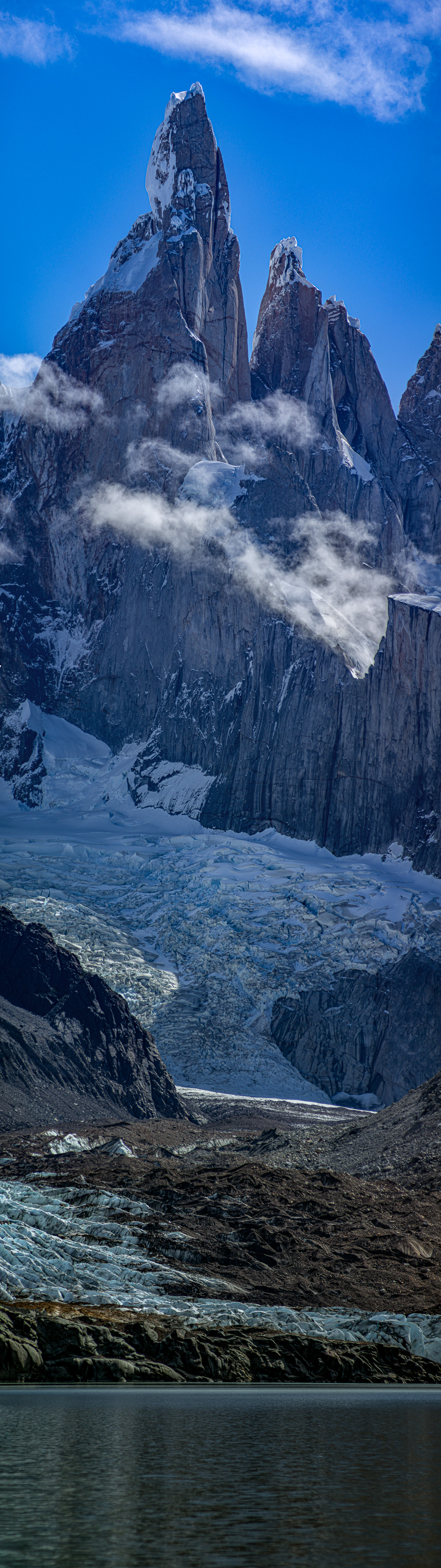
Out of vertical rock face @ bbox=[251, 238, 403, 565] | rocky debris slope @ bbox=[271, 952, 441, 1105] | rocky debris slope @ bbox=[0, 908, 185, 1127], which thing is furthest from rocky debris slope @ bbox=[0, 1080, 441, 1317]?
vertical rock face @ bbox=[251, 238, 403, 565]

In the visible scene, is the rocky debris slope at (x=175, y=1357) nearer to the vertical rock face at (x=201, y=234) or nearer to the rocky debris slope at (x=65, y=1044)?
the rocky debris slope at (x=65, y=1044)

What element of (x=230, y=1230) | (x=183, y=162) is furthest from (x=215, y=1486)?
(x=183, y=162)

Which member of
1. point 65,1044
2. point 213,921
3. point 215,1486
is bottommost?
point 65,1044

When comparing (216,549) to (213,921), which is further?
(216,549)

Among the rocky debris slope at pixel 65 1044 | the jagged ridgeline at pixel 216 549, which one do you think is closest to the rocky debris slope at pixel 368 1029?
the jagged ridgeline at pixel 216 549

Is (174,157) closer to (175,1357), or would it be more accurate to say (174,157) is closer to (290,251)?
(290,251)

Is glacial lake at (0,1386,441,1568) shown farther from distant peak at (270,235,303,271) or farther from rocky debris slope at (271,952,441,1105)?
distant peak at (270,235,303,271)

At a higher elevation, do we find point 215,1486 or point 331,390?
point 331,390

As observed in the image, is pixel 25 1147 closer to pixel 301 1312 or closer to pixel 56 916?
pixel 301 1312
